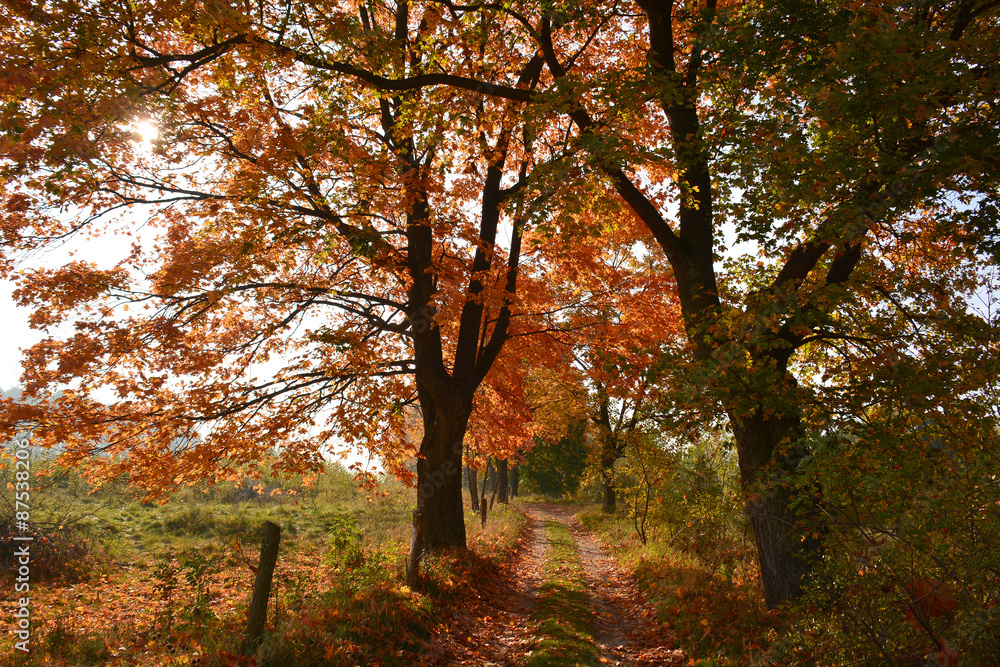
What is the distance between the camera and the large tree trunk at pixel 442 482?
9961 millimetres

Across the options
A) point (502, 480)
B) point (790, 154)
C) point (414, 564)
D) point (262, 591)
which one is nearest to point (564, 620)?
point (414, 564)

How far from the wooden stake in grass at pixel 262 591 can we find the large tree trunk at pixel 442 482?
4536mm

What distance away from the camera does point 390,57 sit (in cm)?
709

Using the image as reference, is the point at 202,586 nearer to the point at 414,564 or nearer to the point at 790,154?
the point at 414,564

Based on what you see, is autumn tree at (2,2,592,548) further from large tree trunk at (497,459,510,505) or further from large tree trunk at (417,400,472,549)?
large tree trunk at (497,459,510,505)

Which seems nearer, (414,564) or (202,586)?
(202,586)

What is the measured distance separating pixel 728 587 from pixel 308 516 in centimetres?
1535

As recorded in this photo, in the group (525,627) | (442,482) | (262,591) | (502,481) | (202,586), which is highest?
(442,482)

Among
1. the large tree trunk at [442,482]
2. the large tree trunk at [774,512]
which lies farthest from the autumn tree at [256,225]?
the large tree trunk at [774,512]

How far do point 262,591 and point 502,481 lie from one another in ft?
85.1

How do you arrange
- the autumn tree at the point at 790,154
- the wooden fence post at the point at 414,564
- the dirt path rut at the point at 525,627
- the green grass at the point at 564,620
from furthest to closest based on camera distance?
the wooden fence post at the point at 414,564
the dirt path rut at the point at 525,627
the green grass at the point at 564,620
the autumn tree at the point at 790,154

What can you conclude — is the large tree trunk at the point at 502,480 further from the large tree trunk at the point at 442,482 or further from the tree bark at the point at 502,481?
the large tree trunk at the point at 442,482

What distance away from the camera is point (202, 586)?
20.8 feet

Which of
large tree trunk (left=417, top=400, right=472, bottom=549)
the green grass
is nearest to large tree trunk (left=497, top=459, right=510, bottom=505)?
the green grass
